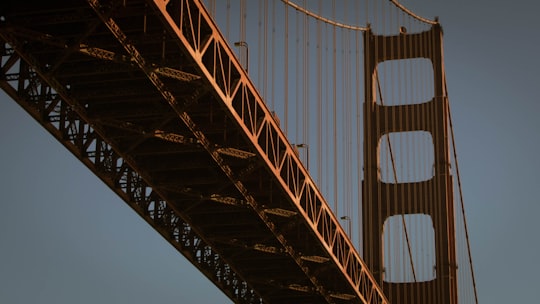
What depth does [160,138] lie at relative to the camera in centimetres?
3100

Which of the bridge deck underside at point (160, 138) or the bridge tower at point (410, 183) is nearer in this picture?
the bridge deck underside at point (160, 138)

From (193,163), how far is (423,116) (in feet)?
54.3

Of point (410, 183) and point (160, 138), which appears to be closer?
point (160, 138)

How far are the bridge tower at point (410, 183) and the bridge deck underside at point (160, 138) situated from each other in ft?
19.5

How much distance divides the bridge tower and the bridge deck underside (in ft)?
19.5

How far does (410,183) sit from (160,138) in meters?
17.7

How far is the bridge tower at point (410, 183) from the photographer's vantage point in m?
46.4

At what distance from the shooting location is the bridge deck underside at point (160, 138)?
26922mm

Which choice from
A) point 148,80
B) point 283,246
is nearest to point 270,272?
point 283,246

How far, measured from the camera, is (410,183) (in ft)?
156

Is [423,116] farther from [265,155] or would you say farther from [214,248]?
[265,155]

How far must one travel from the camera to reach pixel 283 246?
37.2 m

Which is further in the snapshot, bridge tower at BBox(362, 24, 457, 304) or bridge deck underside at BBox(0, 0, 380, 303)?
bridge tower at BBox(362, 24, 457, 304)

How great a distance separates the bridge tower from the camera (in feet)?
152
